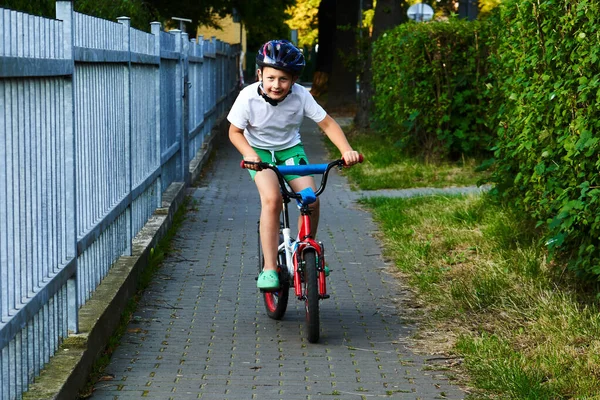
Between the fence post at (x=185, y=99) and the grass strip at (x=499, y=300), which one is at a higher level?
the fence post at (x=185, y=99)

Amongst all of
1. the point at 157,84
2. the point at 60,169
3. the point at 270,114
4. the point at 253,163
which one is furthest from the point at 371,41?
the point at 60,169

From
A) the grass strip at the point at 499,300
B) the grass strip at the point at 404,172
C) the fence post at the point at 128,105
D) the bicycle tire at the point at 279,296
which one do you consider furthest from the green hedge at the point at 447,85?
the bicycle tire at the point at 279,296

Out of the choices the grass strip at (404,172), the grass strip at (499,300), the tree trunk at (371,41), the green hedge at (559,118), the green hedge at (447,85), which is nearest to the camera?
the grass strip at (499,300)

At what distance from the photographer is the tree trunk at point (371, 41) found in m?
21.6

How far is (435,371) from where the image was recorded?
5688mm

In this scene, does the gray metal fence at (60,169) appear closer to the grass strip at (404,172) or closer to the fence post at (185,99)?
the fence post at (185,99)

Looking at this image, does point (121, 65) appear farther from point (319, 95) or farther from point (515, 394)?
point (319, 95)

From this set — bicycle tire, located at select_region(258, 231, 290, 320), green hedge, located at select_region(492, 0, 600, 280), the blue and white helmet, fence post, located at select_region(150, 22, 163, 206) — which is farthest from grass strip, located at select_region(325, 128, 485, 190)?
the blue and white helmet

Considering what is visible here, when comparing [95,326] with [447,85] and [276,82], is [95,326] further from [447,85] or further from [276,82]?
[447,85]

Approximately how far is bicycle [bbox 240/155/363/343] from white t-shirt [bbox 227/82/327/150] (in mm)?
367

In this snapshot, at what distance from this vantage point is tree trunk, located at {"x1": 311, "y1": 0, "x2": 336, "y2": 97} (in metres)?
36.2

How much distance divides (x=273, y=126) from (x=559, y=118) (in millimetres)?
1771

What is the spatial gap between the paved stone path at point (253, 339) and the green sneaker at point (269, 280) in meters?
0.30

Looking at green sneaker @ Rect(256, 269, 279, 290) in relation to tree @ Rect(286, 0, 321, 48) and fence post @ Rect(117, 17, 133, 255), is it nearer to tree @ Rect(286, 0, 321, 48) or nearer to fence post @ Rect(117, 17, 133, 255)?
fence post @ Rect(117, 17, 133, 255)
